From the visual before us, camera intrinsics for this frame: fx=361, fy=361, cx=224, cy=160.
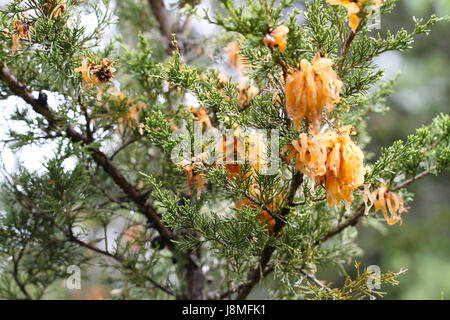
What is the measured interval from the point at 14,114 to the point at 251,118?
1.00m

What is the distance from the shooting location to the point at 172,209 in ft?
3.42

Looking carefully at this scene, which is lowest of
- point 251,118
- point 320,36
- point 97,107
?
point 251,118

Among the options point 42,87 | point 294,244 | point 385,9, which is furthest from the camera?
point 42,87

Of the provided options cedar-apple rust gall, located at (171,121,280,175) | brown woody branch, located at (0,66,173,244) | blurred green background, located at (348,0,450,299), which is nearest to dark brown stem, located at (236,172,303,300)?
cedar-apple rust gall, located at (171,121,280,175)

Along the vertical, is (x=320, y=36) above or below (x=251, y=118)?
above

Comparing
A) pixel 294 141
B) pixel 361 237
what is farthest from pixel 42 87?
pixel 361 237

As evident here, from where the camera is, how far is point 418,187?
4742 millimetres

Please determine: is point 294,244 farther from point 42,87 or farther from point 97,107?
point 42,87

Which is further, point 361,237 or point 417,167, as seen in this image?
point 361,237

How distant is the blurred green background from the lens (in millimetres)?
3930

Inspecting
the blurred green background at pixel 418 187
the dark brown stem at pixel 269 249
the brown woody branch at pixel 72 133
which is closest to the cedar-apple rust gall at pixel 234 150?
the dark brown stem at pixel 269 249

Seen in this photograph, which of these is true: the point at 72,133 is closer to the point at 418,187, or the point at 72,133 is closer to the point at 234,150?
the point at 234,150

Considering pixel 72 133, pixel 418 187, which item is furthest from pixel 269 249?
pixel 418 187

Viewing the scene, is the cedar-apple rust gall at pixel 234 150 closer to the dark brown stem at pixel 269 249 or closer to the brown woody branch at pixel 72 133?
the dark brown stem at pixel 269 249
